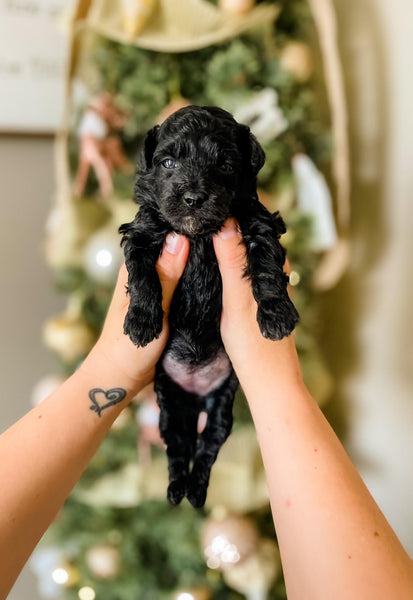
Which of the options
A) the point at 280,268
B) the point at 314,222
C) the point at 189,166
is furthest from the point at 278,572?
the point at 189,166

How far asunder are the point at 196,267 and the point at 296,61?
3.64 feet

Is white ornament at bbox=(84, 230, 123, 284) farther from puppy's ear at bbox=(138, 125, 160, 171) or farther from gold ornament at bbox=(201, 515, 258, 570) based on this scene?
gold ornament at bbox=(201, 515, 258, 570)

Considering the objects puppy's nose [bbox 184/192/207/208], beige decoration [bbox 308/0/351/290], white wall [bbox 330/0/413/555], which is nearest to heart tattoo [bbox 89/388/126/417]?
puppy's nose [bbox 184/192/207/208]

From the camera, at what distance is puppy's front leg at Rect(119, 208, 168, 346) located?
81 centimetres

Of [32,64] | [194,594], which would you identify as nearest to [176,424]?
[194,594]

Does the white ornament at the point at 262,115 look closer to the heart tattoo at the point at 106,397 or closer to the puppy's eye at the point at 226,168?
the puppy's eye at the point at 226,168

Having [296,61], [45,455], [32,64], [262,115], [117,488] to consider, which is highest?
[32,64]

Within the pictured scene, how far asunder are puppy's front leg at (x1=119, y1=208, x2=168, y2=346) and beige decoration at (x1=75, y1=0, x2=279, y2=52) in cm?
94

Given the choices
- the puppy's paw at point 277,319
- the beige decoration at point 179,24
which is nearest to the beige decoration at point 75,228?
the beige decoration at point 179,24

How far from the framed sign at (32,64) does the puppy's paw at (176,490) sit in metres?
1.83

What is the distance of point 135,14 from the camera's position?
152 cm

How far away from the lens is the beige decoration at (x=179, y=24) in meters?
1.54

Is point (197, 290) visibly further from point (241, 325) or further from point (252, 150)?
point (252, 150)

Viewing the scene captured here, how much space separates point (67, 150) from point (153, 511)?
150 cm
